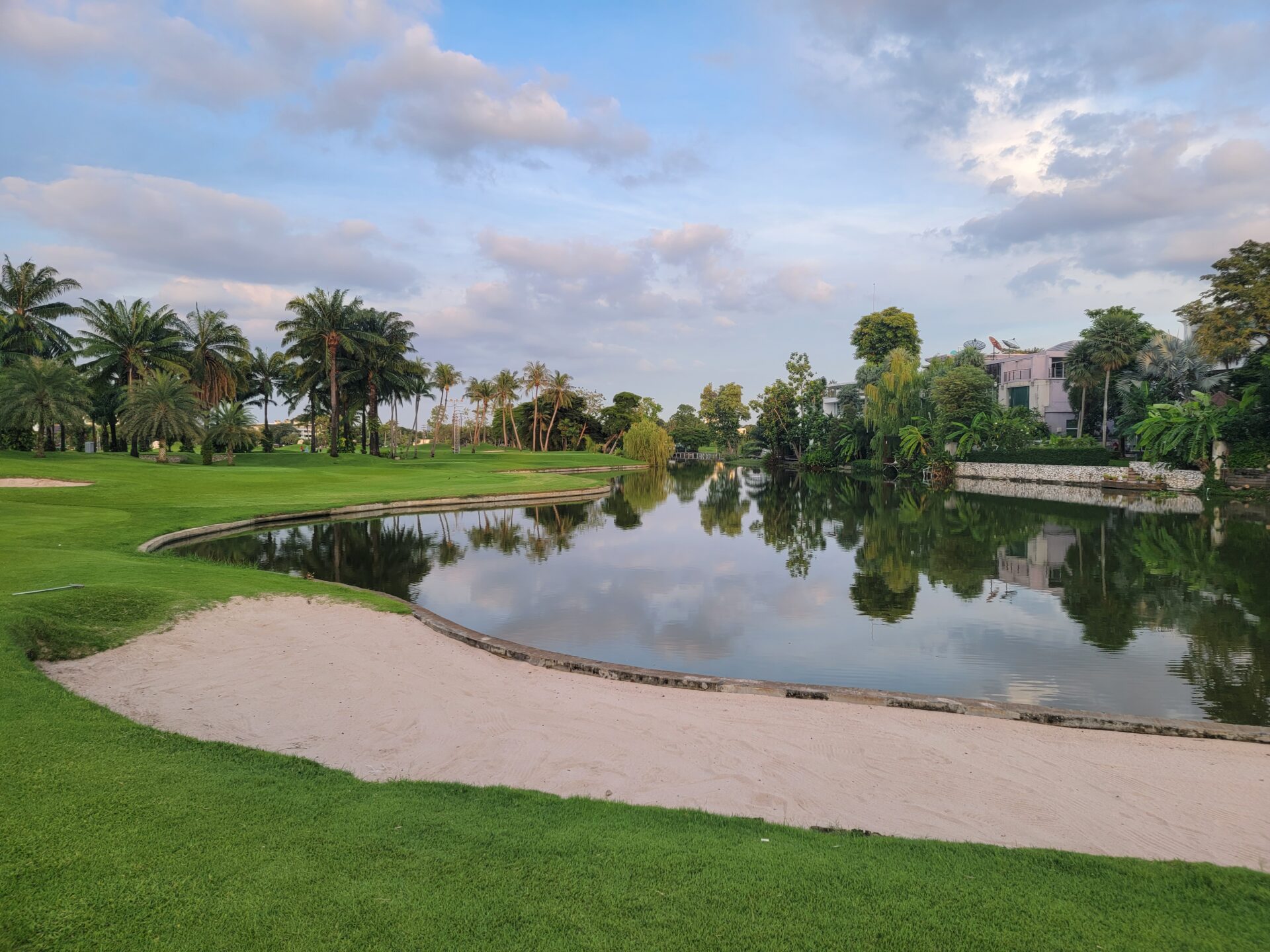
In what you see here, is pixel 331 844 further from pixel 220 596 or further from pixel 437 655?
pixel 220 596

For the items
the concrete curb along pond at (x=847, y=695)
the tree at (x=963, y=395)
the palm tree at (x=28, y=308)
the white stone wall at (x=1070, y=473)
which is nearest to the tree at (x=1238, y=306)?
the white stone wall at (x=1070, y=473)

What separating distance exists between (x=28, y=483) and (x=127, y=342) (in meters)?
29.5

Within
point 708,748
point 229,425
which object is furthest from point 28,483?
point 708,748

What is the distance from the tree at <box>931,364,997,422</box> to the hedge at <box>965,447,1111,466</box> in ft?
11.7

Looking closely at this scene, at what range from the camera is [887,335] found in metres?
100

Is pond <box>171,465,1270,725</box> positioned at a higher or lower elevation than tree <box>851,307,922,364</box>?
lower

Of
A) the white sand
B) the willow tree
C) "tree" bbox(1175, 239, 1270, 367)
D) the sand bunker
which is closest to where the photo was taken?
the white sand

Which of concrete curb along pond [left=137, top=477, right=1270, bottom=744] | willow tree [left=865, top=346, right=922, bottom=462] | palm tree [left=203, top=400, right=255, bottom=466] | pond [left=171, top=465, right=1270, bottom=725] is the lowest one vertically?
pond [left=171, top=465, right=1270, bottom=725]

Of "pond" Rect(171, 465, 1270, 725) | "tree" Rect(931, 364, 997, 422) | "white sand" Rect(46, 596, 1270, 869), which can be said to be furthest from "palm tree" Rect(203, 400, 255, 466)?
"tree" Rect(931, 364, 997, 422)

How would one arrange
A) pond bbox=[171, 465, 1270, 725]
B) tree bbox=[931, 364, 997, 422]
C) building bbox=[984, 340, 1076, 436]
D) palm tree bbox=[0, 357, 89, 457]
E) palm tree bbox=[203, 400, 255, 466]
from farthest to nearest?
building bbox=[984, 340, 1076, 436]
tree bbox=[931, 364, 997, 422]
palm tree bbox=[203, 400, 255, 466]
palm tree bbox=[0, 357, 89, 457]
pond bbox=[171, 465, 1270, 725]

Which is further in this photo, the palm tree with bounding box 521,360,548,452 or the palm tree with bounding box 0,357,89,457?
the palm tree with bounding box 521,360,548,452

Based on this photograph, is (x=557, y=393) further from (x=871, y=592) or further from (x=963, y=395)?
(x=871, y=592)

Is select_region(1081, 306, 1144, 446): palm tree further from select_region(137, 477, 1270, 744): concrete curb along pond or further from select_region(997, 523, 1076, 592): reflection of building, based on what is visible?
select_region(137, 477, 1270, 744): concrete curb along pond

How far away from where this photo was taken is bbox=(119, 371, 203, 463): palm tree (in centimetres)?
4509
